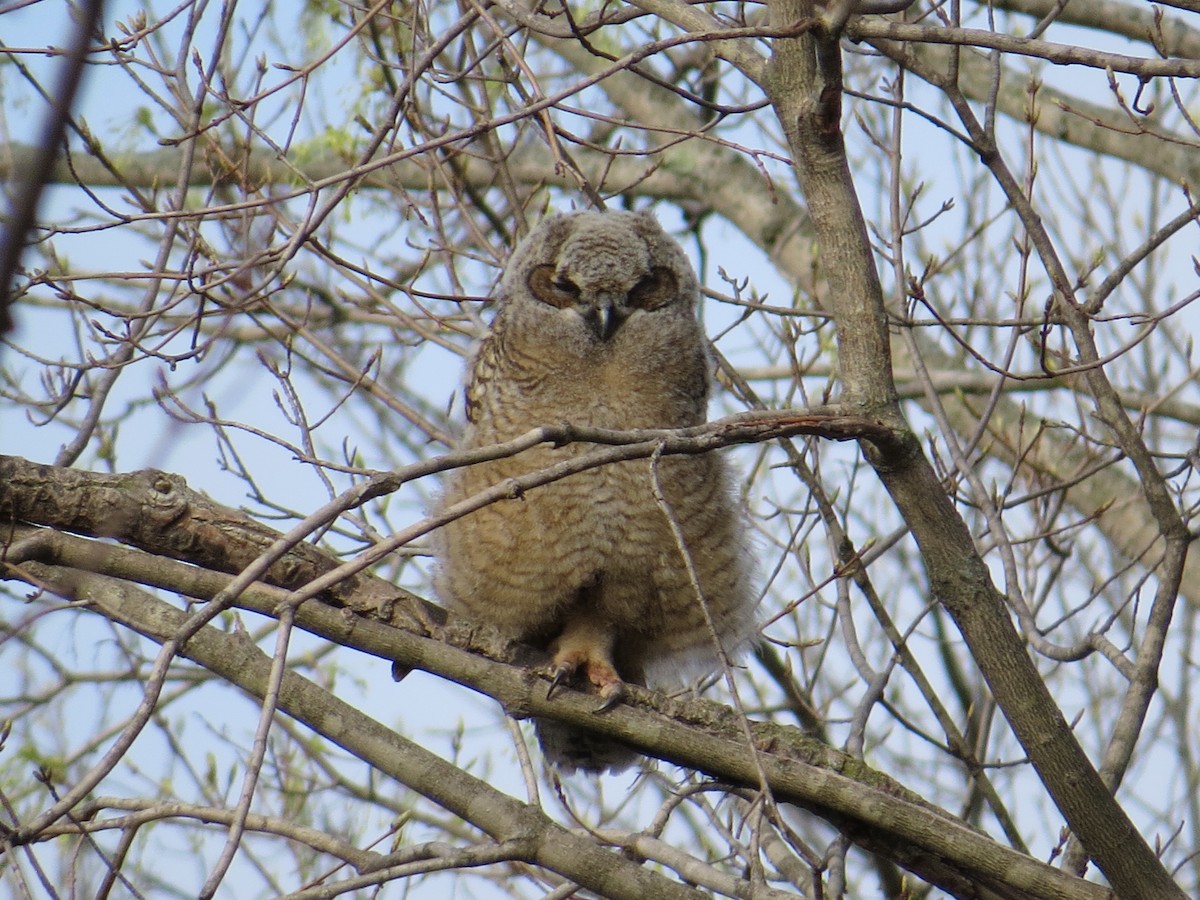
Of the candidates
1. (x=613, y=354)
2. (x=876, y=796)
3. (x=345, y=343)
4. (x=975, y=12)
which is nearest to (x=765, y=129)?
(x=975, y=12)

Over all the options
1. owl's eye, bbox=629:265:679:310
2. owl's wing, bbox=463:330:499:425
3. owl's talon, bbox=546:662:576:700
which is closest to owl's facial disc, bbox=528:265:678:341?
owl's eye, bbox=629:265:679:310

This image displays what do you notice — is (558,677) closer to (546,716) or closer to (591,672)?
(546,716)

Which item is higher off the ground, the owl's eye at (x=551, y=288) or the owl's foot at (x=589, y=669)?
the owl's eye at (x=551, y=288)

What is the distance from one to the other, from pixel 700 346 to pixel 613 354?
40cm

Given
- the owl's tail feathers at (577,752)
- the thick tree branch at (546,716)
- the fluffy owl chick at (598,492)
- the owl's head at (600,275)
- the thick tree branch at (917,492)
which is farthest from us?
the owl's head at (600,275)

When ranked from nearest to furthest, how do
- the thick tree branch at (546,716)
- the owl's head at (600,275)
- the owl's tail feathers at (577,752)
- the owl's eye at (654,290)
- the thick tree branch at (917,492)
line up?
the thick tree branch at (917,492) < the thick tree branch at (546,716) < the owl's tail feathers at (577,752) < the owl's head at (600,275) < the owl's eye at (654,290)

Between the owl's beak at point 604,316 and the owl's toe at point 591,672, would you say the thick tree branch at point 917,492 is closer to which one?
the owl's toe at point 591,672

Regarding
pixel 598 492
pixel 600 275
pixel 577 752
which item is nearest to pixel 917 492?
pixel 598 492

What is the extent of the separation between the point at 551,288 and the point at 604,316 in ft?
0.94

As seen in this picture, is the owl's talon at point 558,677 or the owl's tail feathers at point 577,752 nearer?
the owl's talon at point 558,677

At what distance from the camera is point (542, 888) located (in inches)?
201

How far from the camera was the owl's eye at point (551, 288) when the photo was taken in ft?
15.6

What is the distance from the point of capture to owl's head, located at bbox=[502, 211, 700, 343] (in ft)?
15.4

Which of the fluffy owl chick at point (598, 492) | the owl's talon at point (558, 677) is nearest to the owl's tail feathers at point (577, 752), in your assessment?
the fluffy owl chick at point (598, 492)
